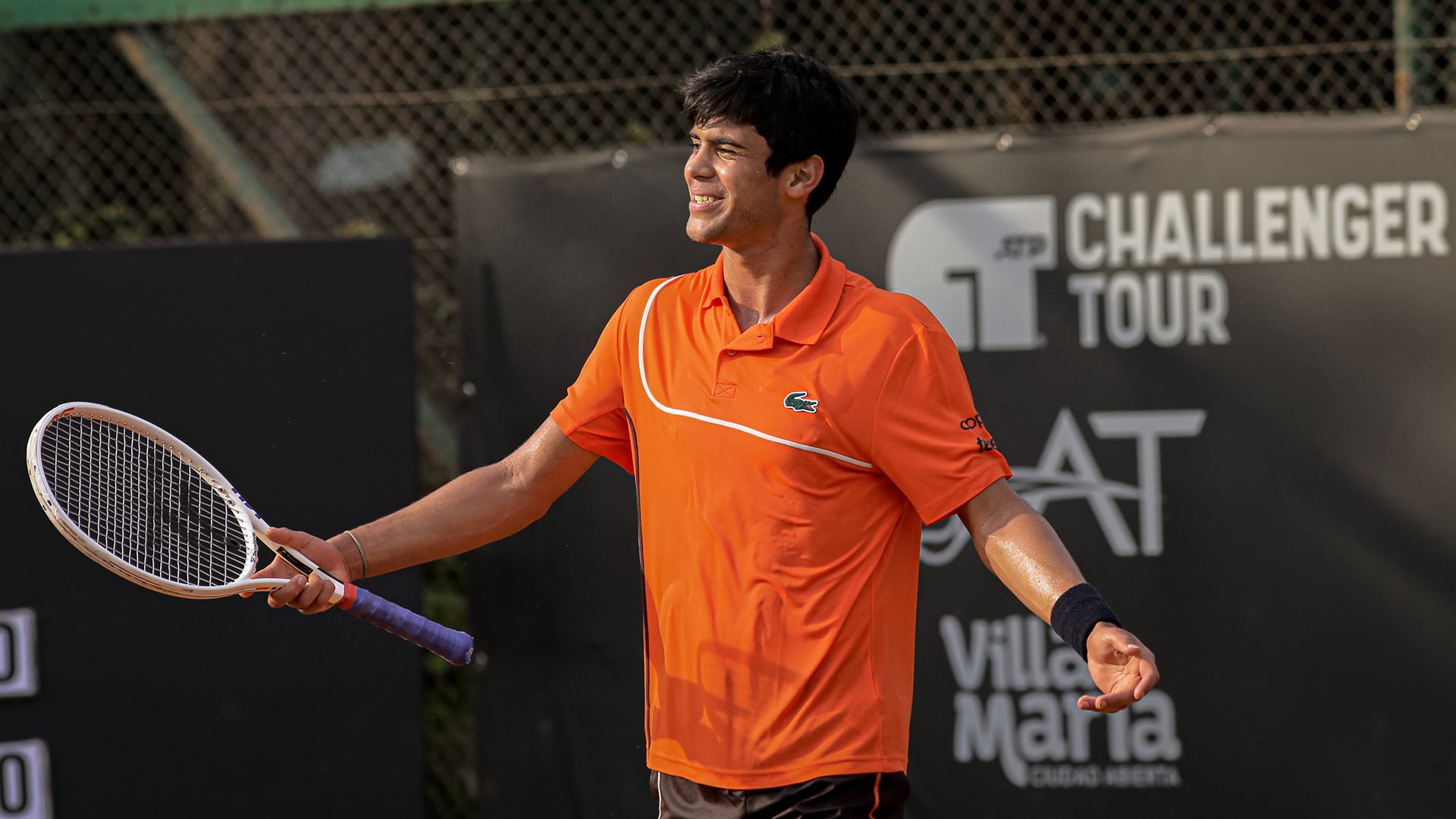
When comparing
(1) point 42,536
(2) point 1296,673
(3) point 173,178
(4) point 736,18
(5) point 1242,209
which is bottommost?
(2) point 1296,673

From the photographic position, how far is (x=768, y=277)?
8.89 feet

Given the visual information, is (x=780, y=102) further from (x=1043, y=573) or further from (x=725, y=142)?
(x=1043, y=573)

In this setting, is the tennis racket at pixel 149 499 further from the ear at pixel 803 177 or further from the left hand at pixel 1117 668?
the left hand at pixel 1117 668

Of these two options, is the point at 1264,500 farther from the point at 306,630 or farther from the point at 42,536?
the point at 42,536

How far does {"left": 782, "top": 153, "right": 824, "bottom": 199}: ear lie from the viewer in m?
2.68

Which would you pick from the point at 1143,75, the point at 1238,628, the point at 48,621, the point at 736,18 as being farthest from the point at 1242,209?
the point at 48,621

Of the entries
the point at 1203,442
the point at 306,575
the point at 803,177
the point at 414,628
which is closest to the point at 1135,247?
the point at 1203,442

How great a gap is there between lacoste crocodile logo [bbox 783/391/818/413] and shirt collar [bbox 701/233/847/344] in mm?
94

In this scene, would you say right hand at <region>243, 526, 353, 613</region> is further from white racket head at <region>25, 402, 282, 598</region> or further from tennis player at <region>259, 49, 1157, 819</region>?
white racket head at <region>25, 402, 282, 598</region>

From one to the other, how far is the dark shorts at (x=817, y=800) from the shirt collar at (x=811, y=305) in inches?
28.5

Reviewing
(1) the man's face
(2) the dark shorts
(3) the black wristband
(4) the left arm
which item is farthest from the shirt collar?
(2) the dark shorts

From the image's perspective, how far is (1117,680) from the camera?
2.21 m

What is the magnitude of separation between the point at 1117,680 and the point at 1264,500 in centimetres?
219

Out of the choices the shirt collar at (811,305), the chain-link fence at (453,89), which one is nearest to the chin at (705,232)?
the shirt collar at (811,305)
